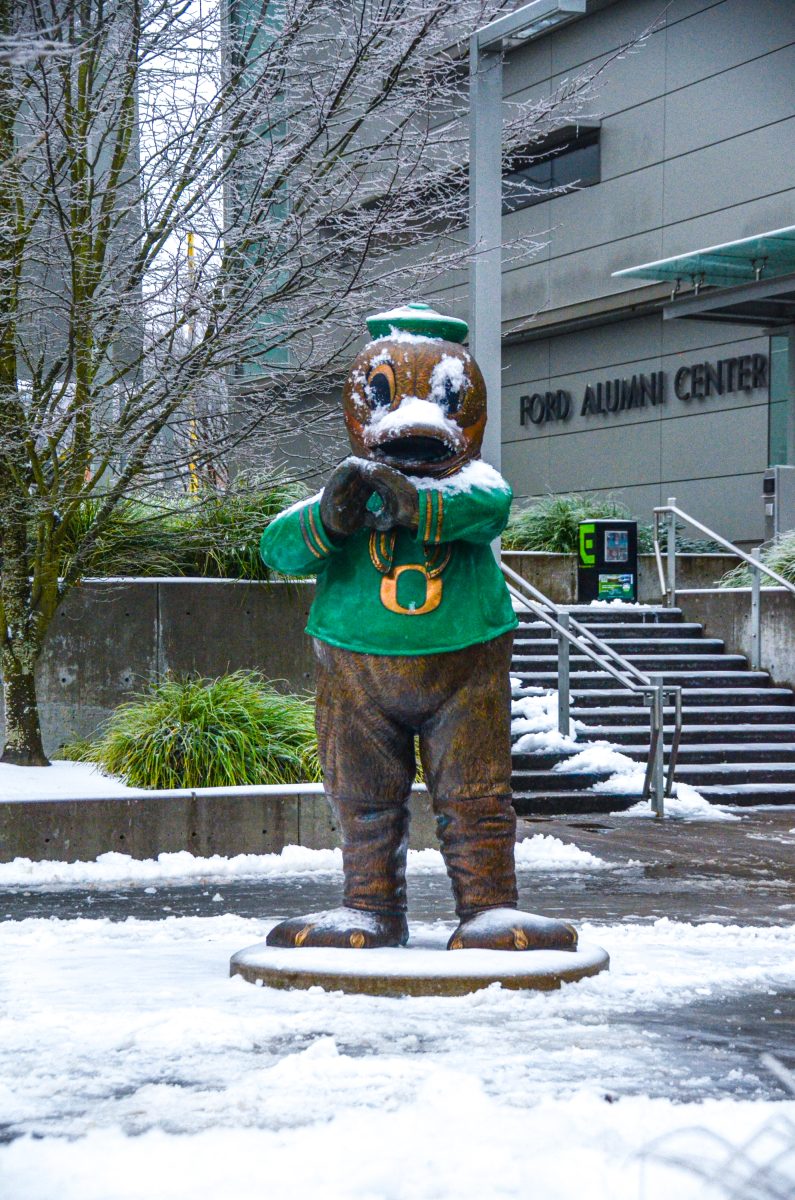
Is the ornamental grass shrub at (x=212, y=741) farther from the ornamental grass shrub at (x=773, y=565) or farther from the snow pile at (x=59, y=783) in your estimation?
the ornamental grass shrub at (x=773, y=565)

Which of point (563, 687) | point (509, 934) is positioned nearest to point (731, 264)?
point (563, 687)

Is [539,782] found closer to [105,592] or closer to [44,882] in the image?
[105,592]

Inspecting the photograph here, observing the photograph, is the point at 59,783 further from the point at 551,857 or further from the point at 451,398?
the point at 451,398

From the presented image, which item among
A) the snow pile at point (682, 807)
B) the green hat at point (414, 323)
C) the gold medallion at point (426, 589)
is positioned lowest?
the snow pile at point (682, 807)

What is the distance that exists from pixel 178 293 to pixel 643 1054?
20.7 feet

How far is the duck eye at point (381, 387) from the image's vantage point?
5.28 metres

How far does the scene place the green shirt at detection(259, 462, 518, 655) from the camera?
512 cm

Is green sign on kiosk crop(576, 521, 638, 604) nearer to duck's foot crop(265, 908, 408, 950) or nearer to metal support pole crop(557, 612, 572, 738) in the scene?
metal support pole crop(557, 612, 572, 738)

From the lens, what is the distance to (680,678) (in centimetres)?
1484

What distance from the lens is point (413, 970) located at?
4.84 metres

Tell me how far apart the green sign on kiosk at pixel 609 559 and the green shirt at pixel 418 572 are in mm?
12586

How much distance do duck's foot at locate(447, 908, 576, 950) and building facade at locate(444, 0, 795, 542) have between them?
15461 millimetres

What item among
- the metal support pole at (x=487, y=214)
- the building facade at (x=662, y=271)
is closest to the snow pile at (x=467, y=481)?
the metal support pole at (x=487, y=214)

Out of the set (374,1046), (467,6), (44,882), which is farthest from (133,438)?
(374,1046)
